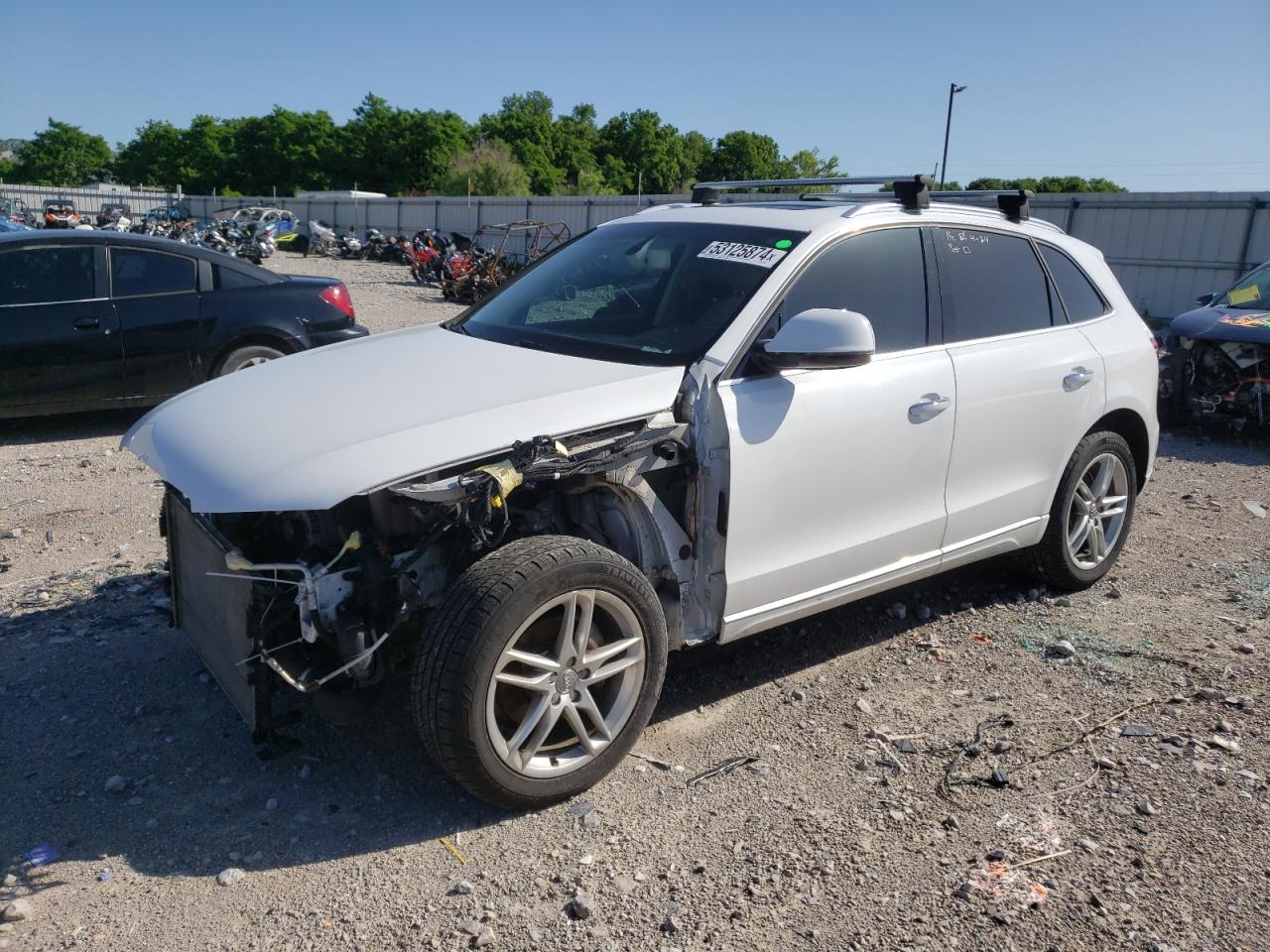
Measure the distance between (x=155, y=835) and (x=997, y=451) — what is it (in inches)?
140

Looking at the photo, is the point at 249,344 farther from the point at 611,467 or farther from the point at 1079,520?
the point at 1079,520

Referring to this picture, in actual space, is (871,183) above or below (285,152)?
below

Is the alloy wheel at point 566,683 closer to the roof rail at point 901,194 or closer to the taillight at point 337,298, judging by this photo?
the roof rail at point 901,194

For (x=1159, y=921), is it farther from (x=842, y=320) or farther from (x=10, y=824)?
(x=10, y=824)

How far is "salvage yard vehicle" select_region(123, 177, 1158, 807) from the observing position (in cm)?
308

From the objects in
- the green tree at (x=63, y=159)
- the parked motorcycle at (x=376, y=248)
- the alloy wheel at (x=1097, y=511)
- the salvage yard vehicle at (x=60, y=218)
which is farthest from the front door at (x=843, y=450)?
the green tree at (x=63, y=159)

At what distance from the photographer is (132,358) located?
7.70 meters

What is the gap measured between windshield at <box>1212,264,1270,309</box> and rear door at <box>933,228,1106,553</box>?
5.80 meters

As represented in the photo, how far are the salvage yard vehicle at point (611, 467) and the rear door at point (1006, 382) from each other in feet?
0.05

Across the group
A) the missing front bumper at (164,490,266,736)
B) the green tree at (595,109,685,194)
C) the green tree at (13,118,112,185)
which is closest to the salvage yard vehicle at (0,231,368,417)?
the missing front bumper at (164,490,266,736)

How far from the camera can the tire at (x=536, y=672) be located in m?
2.98

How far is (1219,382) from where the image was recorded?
361 inches

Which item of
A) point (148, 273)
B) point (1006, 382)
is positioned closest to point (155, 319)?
point (148, 273)

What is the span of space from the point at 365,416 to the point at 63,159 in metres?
131
